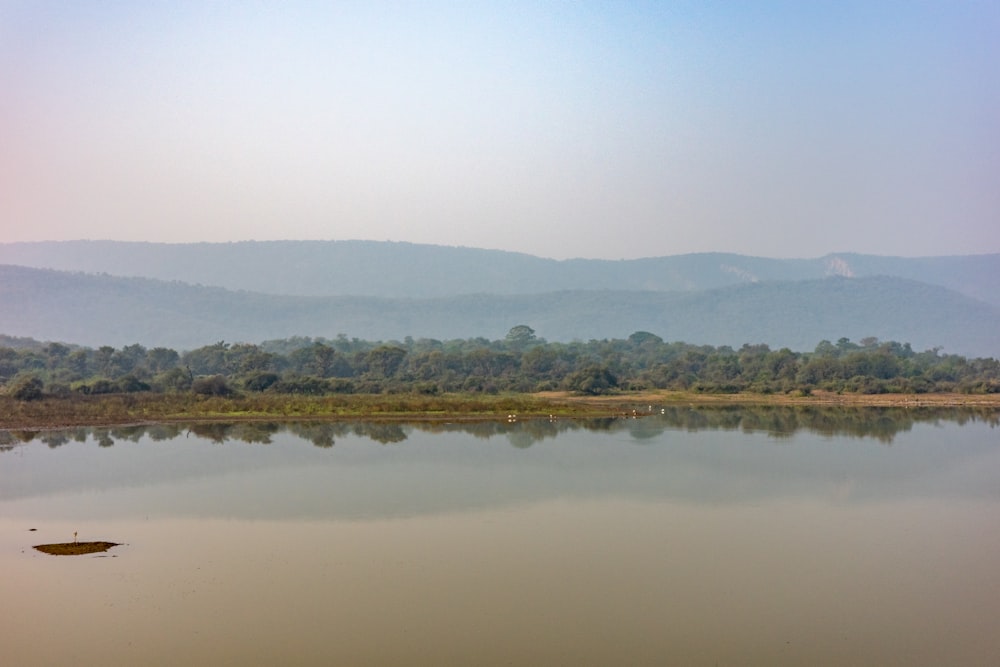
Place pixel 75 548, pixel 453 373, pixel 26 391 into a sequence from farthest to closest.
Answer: pixel 453 373
pixel 26 391
pixel 75 548

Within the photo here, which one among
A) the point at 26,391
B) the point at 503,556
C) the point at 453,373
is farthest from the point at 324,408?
the point at 503,556

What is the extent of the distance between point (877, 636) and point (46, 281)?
19387 centimetres

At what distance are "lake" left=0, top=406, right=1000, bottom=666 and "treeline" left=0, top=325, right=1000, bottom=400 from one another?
20.3 m

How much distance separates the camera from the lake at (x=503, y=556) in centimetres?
1224

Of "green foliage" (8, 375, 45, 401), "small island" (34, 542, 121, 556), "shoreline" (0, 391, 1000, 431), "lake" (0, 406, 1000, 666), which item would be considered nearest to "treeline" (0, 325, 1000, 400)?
"green foliage" (8, 375, 45, 401)

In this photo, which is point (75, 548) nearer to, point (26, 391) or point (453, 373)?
point (26, 391)

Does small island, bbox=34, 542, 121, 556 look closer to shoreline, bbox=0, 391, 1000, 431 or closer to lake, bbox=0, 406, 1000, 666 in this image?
lake, bbox=0, 406, 1000, 666

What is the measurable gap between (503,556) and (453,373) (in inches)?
1896

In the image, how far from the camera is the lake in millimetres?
12242

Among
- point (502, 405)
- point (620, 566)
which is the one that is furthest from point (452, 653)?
point (502, 405)

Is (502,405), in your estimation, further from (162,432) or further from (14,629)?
(14,629)

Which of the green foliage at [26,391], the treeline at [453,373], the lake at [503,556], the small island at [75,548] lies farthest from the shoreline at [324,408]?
the small island at [75,548]

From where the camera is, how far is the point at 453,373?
211 ft

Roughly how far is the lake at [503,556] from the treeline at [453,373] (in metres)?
20.3
